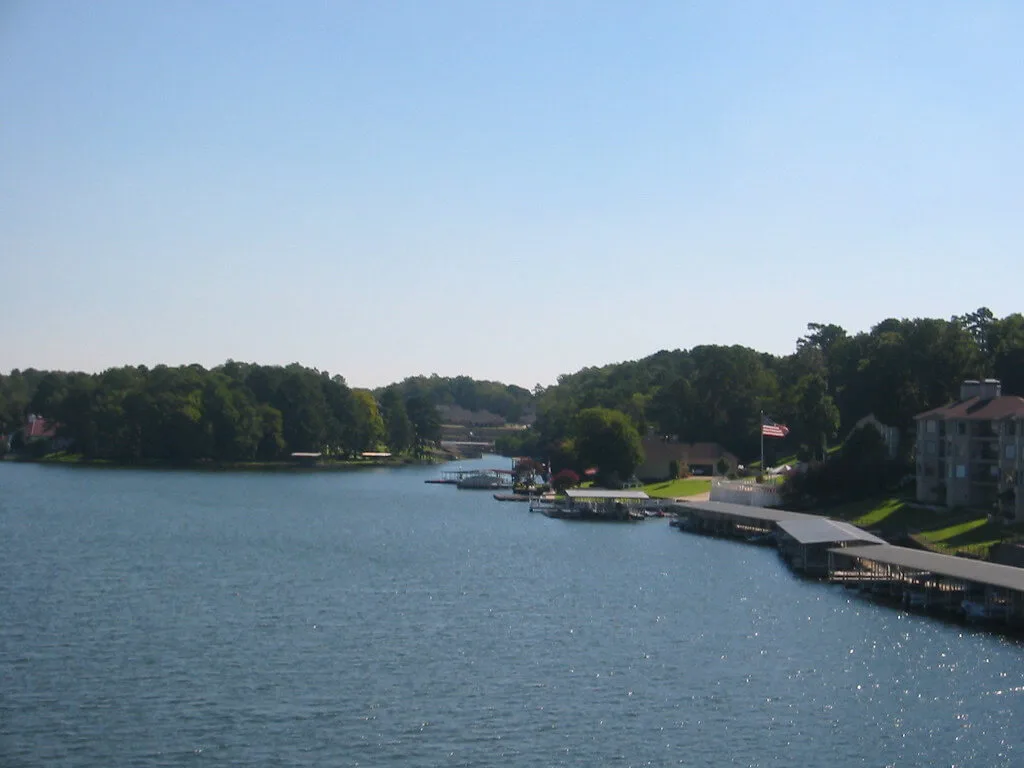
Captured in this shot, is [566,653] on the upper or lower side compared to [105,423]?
lower

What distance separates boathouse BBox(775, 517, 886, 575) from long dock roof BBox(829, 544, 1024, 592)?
1.29m

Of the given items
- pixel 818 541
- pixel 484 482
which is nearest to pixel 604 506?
pixel 818 541

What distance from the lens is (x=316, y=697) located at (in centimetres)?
3503

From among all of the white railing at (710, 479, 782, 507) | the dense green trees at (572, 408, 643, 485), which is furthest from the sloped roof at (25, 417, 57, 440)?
the white railing at (710, 479, 782, 507)

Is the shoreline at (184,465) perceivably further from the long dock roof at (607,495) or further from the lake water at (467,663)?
the lake water at (467,663)

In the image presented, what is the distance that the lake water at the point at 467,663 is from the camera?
31.2 m

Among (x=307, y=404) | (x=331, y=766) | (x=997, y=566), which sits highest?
(x=307, y=404)

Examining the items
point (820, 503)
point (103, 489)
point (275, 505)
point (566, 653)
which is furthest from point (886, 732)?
point (103, 489)

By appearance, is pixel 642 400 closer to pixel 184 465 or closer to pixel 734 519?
pixel 184 465

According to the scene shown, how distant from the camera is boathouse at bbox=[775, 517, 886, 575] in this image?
214ft

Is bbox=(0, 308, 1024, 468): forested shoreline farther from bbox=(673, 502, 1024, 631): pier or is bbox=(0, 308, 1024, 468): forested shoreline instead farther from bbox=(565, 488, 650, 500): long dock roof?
bbox=(673, 502, 1024, 631): pier

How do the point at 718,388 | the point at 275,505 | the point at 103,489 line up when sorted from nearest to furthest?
the point at 275,505, the point at 103,489, the point at 718,388

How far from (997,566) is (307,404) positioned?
142 meters

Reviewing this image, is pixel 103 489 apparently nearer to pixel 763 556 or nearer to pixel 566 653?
pixel 763 556
